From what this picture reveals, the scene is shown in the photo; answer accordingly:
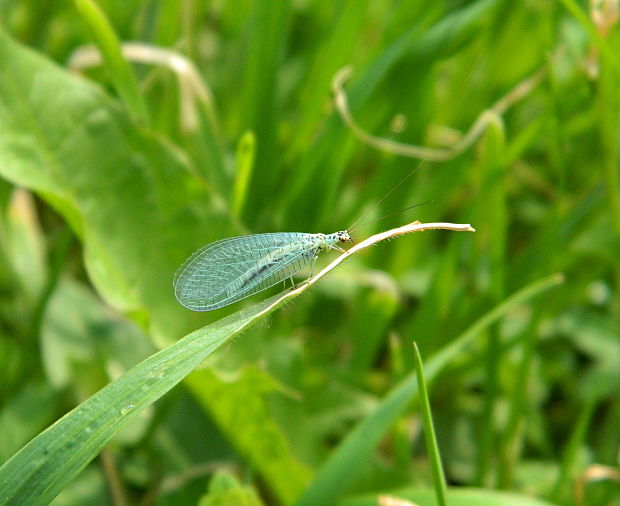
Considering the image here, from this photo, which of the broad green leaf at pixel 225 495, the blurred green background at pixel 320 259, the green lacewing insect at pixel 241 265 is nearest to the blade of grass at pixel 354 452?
the blurred green background at pixel 320 259

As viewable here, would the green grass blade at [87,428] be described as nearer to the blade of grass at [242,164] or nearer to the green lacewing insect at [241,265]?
the green lacewing insect at [241,265]

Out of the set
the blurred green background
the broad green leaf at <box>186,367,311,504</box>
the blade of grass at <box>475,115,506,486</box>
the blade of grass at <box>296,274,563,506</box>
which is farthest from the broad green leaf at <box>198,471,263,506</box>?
the blade of grass at <box>475,115,506,486</box>

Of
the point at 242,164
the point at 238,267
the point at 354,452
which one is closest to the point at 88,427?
the point at 354,452

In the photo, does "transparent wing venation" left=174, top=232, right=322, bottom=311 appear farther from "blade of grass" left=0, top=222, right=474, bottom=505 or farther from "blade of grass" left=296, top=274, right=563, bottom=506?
"blade of grass" left=0, top=222, right=474, bottom=505

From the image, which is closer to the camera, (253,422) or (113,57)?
(253,422)

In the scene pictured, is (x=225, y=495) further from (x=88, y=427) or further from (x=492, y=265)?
(x=492, y=265)

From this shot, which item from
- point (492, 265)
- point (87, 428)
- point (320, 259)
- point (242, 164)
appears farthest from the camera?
point (320, 259)

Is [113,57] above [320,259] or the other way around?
above

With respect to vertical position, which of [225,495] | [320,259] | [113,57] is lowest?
[320,259]
